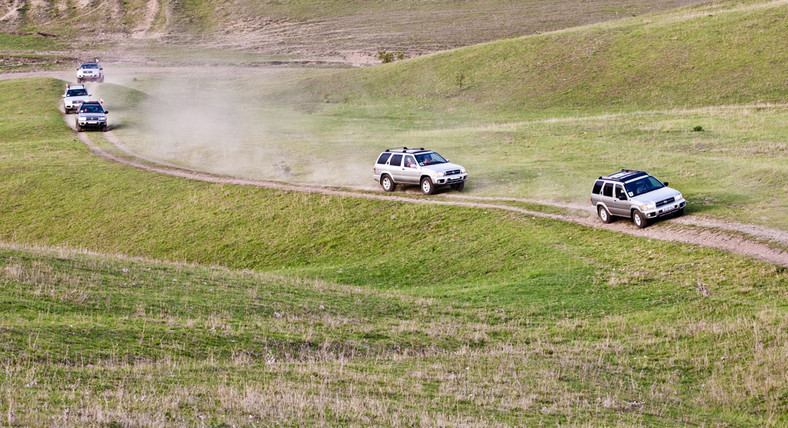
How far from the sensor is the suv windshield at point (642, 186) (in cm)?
3191

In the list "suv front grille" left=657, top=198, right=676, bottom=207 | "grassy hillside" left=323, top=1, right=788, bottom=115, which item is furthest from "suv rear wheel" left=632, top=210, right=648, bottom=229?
"grassy hillside" left=323, top=1, right=788, bottom=115

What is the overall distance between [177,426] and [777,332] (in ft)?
46.4

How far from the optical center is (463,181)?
41250 millimetres

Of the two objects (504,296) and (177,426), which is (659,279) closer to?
(504,296)

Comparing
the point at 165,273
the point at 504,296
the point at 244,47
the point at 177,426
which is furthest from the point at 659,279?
the point at 244,47

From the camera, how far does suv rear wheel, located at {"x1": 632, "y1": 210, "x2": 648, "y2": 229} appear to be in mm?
31250

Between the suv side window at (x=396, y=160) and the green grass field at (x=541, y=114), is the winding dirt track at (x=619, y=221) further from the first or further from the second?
the suv side window at (x=396, y=160)

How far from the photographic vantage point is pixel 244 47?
124188 mm

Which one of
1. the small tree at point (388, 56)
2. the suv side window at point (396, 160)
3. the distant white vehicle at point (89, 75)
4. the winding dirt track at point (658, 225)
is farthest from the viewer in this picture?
the small tree at point (388, 56)

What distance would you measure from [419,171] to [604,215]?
11.2 metres

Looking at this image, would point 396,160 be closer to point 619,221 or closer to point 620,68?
point 619,221

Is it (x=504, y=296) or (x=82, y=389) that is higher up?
(x=82, y=389)

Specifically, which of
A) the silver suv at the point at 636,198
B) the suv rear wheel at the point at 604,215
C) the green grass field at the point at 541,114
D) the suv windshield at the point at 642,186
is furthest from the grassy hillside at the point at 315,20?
the suv windshield at the point at 642,186

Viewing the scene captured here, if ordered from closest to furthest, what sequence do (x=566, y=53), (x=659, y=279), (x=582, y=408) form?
(x=582, y=408) < (x=659, y=279) < (x=566, y=53)
